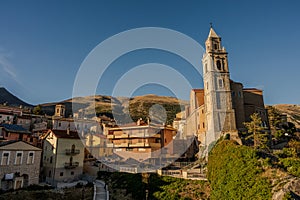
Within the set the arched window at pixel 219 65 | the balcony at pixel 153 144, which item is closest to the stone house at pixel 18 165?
the balcony at pixel 153 144

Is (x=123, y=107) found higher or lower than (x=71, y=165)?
higher

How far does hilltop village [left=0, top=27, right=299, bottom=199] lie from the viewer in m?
30.0

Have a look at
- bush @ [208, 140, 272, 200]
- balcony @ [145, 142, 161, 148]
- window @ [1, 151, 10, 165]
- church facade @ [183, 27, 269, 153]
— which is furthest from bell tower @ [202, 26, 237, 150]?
window @ [1, 151, 10, 165]

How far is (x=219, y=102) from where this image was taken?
41.8 m

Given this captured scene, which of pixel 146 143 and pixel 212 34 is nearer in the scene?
pixel 146 143

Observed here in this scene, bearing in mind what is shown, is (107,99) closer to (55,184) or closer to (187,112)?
(187,112)

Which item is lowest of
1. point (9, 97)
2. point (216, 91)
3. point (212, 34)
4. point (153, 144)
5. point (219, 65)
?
point (153, 144)

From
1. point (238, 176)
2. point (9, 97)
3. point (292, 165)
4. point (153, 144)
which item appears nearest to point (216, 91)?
point (153, 144)

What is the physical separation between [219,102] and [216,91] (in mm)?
2292

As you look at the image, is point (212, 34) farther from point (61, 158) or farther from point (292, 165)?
point (61, 158)

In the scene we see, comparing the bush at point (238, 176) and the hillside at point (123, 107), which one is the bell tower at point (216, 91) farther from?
the hillside at point (123, 107)

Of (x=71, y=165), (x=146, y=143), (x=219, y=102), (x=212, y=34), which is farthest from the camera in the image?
(x=212, y=34)

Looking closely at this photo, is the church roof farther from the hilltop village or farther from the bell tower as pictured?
the hilltop village

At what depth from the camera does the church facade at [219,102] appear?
1598 inches
